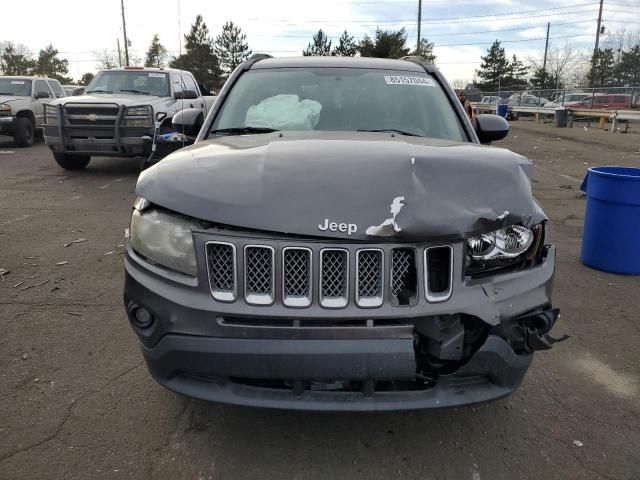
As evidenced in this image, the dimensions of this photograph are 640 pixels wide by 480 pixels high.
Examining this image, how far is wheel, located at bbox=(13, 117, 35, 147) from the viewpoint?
14.5 meters

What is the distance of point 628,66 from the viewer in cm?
5981

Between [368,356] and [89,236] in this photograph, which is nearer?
[368,356]

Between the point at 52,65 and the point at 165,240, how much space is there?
69.1m

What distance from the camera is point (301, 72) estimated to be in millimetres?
3783

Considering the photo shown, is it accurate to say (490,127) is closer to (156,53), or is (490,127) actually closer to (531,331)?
(531,331)

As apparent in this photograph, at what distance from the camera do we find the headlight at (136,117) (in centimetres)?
960

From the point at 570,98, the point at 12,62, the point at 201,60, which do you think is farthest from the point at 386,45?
the point at 12,62

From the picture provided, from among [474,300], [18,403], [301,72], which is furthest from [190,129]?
[474,300]

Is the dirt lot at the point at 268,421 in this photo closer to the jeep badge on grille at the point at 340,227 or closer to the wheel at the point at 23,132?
the jeep badge on grille at the point at 340,227

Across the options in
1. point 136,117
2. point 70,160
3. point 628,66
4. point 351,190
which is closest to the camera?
point 351,190

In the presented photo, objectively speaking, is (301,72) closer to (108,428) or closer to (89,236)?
(108,428)

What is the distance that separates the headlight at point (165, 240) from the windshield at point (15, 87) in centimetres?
1512

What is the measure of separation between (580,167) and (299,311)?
12.7 m

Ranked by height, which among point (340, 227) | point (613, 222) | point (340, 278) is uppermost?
point (340, 227)
